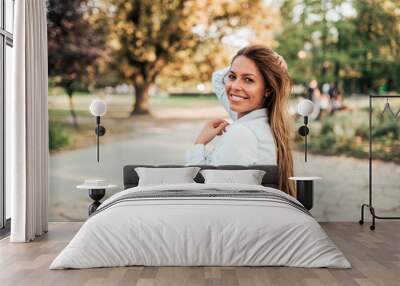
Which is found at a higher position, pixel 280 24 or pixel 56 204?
pixel 280 24

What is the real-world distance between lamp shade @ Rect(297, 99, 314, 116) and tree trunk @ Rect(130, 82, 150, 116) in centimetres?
186

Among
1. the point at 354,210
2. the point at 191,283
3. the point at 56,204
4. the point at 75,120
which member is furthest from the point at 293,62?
the point at 191,283

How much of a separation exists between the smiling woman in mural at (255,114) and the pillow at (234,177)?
0.51m

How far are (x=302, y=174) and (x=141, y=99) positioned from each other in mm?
2156

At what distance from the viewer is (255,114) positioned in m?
7.32

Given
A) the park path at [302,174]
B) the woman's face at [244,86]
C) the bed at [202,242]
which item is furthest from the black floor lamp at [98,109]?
the bed at [202,242]

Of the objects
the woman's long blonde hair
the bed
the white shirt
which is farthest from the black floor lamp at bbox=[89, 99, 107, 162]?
the bed

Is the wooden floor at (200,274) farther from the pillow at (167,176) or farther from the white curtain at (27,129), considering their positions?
the pillow at (167,176)

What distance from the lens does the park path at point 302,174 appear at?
7594 mm

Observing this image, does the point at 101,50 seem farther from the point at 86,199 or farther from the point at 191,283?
the point at 191,283

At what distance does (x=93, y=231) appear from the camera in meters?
4.80

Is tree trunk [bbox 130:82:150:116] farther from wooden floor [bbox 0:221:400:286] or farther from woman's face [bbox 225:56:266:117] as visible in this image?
wooden floor [bbox 0:221:400:286]

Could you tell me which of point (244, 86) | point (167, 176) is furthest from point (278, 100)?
point (167, 176)

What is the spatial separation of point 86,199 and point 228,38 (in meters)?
2.59
